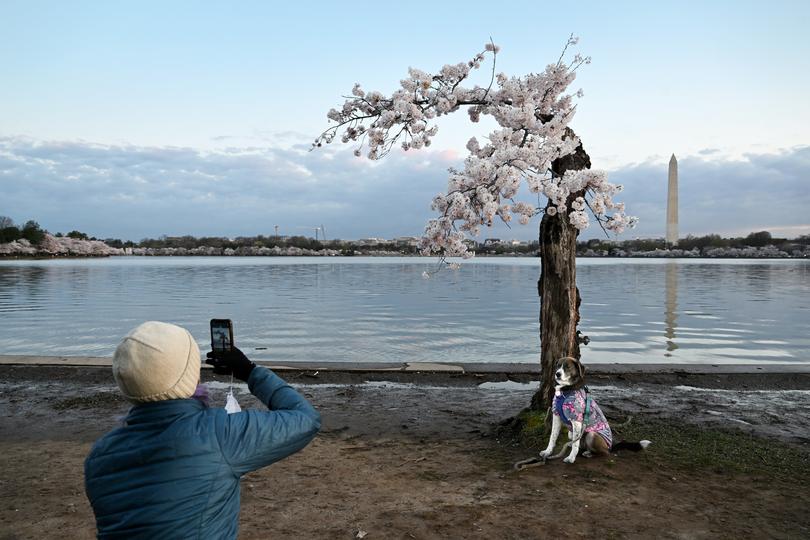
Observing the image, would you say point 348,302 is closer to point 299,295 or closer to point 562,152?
point 299,295

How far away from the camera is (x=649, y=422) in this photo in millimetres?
8367

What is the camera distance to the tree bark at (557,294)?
7496 millimetres

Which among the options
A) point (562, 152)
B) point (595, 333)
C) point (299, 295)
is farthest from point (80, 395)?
point (299, 295)

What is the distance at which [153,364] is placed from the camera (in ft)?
7.18

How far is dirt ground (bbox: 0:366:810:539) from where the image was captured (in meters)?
5.16

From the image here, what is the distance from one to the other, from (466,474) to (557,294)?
244 centimetres

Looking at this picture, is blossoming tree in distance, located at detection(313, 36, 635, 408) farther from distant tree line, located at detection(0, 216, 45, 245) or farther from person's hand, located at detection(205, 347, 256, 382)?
distant tree line, located at detection(0, 216, 45, 245)

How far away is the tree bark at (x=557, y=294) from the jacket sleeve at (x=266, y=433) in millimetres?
5478

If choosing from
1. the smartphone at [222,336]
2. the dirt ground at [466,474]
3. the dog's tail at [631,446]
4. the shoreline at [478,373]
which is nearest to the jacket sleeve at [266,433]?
the smartphone at [222,336]

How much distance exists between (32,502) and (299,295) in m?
28.4

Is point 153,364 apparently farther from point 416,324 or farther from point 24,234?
point 24,234

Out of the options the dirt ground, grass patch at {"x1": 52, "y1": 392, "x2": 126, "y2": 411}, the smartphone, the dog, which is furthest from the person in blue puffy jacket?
grass patch at {"x1": 52, "y1": 392, "x2": 126, "y2": 411}

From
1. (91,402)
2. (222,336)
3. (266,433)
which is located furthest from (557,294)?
(91,402)

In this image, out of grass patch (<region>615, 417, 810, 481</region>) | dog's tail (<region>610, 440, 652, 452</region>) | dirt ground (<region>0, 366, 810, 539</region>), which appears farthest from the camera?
dog's tail (<region>610, 440, 652, 452</region>)
